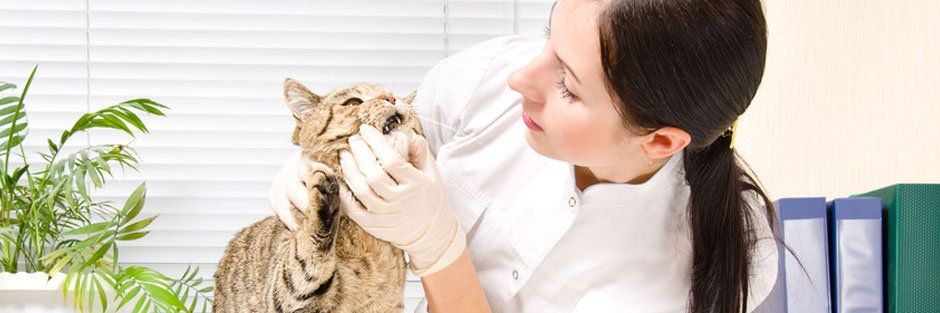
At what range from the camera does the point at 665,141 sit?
1.07 meters

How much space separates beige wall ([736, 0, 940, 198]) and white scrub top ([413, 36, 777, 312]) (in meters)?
0.28

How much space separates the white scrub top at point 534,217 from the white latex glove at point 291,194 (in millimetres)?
221

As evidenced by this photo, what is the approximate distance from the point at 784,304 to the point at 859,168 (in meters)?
0.30

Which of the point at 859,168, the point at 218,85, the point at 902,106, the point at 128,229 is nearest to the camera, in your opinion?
the point at 902,106

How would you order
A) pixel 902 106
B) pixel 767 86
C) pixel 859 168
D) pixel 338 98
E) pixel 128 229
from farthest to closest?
pixel 128 229, pixel 767 86, pixel 859 168, pixel 902 106, pixel 338 98

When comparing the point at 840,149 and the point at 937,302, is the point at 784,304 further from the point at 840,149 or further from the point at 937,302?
the point at 840,149

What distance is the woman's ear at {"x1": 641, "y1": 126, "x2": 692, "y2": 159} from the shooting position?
1037mm

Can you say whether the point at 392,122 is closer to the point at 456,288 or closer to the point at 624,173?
the point at 456,288

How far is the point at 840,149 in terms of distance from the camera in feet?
5.13

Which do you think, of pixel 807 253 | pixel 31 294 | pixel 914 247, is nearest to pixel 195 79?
pixel 31 294

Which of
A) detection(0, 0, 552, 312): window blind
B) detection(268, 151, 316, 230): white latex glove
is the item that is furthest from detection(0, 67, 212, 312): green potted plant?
detection(268, 151, 316, 230): white latex glove

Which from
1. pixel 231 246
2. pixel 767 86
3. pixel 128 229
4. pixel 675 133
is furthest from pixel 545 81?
pixel 128 229

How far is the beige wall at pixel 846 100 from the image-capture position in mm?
1278

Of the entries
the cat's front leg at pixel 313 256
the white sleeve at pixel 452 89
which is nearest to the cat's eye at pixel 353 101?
the cat's front leg at pixel 313 256
